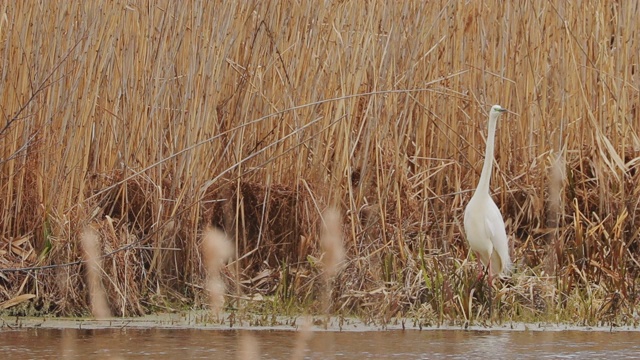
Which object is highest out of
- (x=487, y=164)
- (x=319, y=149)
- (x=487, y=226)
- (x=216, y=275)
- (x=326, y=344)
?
(x=319, y=149)

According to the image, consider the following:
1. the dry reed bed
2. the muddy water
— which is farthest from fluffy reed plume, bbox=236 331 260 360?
the dry reed bed

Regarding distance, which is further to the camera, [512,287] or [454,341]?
[512,287]

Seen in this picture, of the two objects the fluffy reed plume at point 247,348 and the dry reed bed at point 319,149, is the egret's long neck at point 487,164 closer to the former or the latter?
the dry reed bed at point 319,149

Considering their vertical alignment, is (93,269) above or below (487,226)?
below

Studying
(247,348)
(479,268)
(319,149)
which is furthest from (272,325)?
(319,149)

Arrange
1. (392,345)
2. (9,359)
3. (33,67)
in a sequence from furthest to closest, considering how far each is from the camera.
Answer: (33,67), (392,345), (9,359)

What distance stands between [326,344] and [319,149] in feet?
4.32

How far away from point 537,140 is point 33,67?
92.2 inches

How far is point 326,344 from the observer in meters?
4.21

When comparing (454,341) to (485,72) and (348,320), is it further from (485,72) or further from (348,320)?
(485,72)

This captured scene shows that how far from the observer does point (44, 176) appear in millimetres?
4984

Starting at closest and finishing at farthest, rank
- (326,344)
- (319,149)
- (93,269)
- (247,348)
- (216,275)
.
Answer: (247,348)
(326,344)
(93,269)
(216,275)
(319,149)

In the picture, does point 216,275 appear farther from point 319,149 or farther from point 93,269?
point 319,149

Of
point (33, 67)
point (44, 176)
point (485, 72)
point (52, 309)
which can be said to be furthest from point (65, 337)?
point (485, 72)
